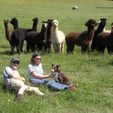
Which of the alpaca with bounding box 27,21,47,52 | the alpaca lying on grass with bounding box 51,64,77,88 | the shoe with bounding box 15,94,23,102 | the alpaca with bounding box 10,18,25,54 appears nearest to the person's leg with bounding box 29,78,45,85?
the alpaca lying on grass with bounding box 51,64,77,88

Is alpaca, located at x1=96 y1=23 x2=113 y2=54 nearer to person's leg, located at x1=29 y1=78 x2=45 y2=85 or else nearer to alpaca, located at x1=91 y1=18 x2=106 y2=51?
alpaca, located at x1=91 y1=18 x2=106 y2=51

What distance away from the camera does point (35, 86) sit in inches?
435

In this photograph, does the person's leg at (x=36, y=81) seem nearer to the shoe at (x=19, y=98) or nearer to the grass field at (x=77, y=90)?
the grass field at (x=77, y=90)

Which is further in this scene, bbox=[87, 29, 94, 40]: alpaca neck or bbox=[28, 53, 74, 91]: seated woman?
bbox=[87, 29, 94, 40]: alpaca neck

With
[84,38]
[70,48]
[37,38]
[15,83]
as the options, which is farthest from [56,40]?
[15,83]

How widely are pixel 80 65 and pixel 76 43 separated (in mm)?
2956

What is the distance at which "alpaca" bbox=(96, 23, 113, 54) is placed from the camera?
1736cm

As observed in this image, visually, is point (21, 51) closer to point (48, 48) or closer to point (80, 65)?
point (48, 48)

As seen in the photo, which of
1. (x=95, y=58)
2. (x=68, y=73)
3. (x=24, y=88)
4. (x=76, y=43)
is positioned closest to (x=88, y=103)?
(x=24, y=88)

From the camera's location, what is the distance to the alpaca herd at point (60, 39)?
17.7 meters

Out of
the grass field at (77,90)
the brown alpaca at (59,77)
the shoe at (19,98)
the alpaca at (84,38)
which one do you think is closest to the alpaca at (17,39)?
the grass field at (77,90)

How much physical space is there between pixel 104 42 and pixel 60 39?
1751 millimetres

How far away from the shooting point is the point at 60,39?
18.1 metres

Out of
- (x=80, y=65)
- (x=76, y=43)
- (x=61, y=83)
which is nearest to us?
(x=61, y=83)
